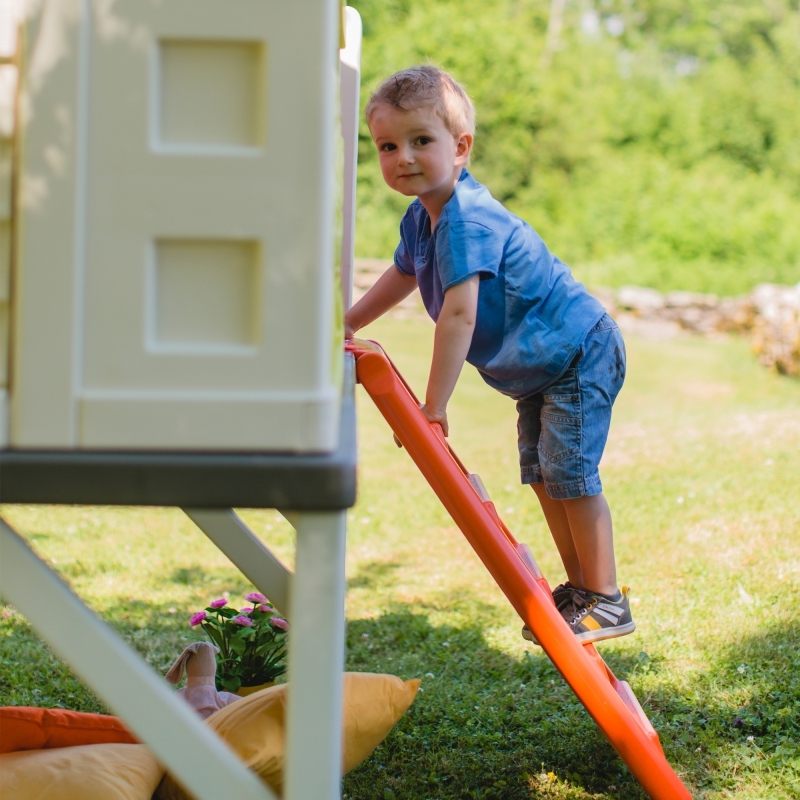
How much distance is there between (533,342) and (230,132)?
4.94ft

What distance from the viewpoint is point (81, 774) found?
2328 mm

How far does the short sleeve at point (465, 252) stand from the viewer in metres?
2.59

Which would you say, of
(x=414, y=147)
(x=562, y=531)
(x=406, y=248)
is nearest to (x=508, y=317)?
(x=406, y=248)

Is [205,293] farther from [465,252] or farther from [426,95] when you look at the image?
[426,95]

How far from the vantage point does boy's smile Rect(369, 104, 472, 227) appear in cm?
261

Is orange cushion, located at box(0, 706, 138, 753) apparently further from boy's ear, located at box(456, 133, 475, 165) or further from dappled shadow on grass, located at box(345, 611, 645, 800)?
boy's ear, located at box(456, 133, 475, 165)

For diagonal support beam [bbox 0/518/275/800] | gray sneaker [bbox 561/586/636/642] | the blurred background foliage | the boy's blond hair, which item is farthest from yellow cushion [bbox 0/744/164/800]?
the blurred background foliage

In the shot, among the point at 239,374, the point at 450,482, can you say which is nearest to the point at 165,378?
the point at 239,374

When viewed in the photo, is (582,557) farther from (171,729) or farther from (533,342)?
(171,729)

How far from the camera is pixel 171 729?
1.54 meters

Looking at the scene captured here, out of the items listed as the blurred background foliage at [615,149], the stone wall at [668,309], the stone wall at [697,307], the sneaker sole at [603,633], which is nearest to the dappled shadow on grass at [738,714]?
the sneaker sole at [603,633]

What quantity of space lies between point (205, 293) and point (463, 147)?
1519 millimetres

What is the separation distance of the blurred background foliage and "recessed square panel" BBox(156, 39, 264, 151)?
14.9m

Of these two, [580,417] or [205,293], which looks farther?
[580,417]
